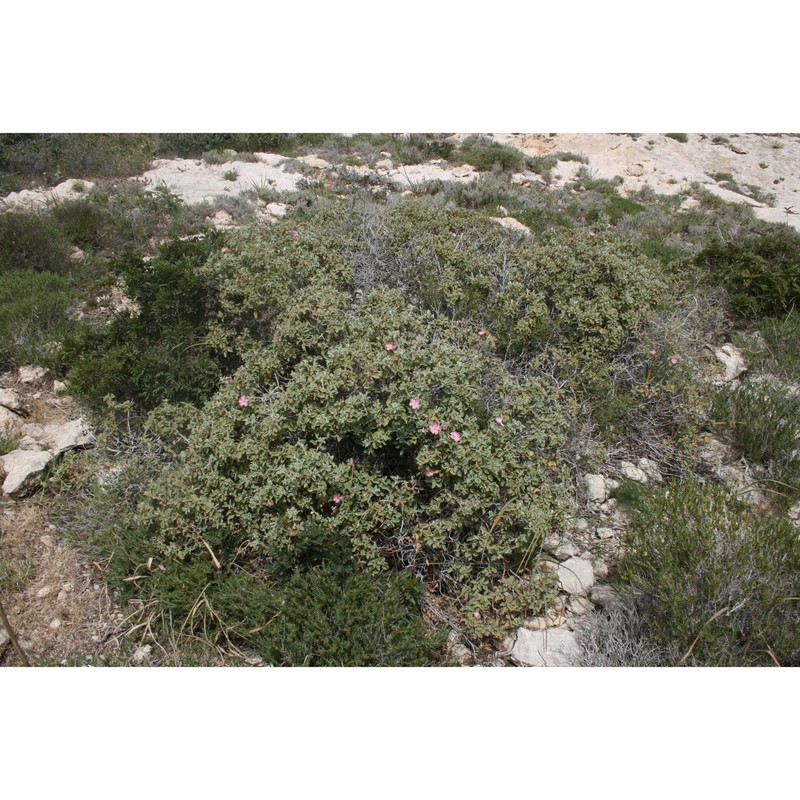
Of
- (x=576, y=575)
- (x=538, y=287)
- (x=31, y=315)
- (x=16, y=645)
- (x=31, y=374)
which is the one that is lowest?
(x=576, y=575)

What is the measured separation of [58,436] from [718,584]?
428 centimetres

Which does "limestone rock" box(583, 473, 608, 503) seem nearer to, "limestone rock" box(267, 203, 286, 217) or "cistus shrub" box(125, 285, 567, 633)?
"cistus shrub" box(125, 285, 567, 633)

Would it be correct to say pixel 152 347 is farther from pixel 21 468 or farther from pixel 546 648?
pixel 546 648

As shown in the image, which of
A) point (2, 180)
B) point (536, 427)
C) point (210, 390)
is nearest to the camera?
point (536, 427)

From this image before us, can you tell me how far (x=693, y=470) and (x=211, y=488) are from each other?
3.31 metres

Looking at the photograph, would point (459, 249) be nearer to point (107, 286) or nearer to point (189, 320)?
point (189, 320)

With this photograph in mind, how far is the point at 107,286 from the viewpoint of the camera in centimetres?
621

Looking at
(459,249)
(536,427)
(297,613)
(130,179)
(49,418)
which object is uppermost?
(130,179)

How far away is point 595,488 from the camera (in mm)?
3861

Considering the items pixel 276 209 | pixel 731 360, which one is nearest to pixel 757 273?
pixel 731 360

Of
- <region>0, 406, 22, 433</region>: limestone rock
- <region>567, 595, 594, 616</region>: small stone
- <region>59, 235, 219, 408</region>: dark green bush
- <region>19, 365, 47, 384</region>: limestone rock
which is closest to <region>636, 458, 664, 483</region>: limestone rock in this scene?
<region>567, 595, 594, 616</region>: small stone

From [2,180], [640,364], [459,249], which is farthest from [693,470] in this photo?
[2,180]

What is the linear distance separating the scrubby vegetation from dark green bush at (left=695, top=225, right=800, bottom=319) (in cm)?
3

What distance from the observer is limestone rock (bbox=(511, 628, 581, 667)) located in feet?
9.37
